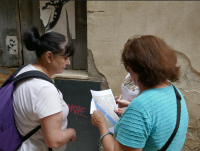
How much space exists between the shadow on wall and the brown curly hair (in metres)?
1.26

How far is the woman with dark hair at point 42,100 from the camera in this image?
978 mm

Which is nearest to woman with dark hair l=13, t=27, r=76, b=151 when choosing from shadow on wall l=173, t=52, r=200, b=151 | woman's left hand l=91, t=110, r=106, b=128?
woman's left hand l=91, t=110, r=106, b=128

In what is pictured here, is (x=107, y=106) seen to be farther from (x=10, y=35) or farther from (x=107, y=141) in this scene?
(x=10, y=35)

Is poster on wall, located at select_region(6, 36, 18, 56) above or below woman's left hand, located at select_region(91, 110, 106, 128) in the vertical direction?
above

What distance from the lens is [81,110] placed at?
2.34 metres

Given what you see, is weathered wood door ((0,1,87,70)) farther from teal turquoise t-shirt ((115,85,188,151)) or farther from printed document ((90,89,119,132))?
teal turquoise t-shirt ((115,85,188,151))

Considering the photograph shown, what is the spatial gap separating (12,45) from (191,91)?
9.29ft

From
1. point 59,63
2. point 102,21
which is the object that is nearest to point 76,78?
point 102,21

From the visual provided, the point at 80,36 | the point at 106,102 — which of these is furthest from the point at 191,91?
the point at 80,36

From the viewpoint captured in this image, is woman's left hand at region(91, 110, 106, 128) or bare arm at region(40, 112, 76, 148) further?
woman's left hand at region(91, 110, 106, 128)

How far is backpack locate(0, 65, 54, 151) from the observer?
1003 millimetres

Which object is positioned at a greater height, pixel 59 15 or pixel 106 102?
pixel 59 15

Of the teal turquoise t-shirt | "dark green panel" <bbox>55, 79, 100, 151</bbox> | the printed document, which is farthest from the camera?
"dark green panel" <bbox>55, 79, 100, 151</bbox>

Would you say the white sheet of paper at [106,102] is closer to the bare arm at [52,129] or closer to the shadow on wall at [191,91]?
the bare arm at [52,129]
